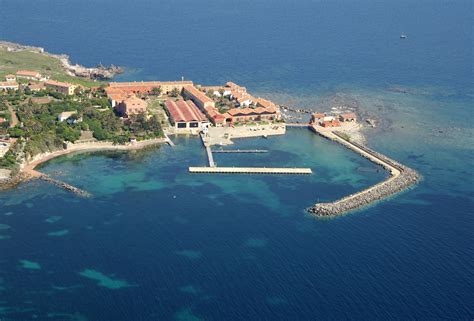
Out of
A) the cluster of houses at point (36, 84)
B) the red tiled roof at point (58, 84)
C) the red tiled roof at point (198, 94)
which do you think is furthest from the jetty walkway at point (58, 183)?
the red tiled roof at point (198, 94)

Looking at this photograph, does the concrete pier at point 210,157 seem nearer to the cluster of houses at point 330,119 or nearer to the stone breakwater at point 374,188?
the stone breakwater at point 374,188

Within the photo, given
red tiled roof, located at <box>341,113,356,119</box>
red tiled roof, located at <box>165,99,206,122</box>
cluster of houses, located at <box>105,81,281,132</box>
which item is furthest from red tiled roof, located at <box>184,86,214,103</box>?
red tiled roof, located at <box>341,113,356,119</box>

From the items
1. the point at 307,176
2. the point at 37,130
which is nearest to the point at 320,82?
the point at 307,176

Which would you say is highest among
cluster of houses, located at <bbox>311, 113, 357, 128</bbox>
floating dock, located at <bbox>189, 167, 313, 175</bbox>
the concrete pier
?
cluster of houses, located at <bbox>311, 113, 357, 128</bbox>

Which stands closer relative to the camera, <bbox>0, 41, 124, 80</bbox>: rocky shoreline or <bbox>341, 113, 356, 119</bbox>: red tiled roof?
<bbox>341, 113, 356, 119</bbox>: red tiled roof

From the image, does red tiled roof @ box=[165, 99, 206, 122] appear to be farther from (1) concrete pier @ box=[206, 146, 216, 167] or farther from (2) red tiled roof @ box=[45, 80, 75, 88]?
(2) red tiled roof @ box=[45, 80, 75, 88]

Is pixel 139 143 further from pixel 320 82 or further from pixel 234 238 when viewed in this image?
pixel 320 82
